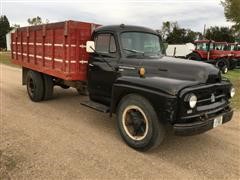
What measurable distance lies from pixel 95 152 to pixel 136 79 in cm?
140

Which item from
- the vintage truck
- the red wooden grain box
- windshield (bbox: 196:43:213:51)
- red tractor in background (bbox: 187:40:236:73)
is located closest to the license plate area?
the vintage truck

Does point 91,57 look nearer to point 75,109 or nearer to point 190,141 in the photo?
point 75,109

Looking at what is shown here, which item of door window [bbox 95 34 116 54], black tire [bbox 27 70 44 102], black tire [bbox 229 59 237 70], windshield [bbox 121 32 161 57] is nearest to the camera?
windshield [bbox 121 32 161 57]

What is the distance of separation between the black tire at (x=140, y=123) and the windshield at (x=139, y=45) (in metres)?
1.06

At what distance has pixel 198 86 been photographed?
13.6 ft

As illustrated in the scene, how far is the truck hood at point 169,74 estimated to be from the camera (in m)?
4.12

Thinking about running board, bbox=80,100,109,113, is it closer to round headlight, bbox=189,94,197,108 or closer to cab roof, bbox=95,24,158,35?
cab roof, bbox=95,24,158,35

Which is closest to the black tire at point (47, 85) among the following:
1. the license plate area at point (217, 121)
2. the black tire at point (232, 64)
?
the license plate area at point (217, 121)

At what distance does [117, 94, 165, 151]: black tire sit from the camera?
163 inches

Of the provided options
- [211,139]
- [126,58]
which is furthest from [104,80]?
[211,139]

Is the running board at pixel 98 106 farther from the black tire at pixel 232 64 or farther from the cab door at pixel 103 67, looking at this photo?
the black tire at pixel 232 64

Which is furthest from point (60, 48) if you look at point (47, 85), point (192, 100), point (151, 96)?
point (192, 100)

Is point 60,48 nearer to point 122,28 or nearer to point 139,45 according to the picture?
point 122,28

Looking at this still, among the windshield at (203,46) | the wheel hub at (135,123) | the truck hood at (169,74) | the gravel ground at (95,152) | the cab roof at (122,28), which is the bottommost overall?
the gravel ground at (95,152)
